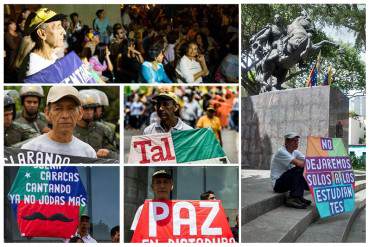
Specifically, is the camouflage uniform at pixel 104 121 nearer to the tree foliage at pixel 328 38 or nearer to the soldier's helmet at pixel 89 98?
the soldier's helmet at pixel 89 98

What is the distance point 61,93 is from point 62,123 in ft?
1.27

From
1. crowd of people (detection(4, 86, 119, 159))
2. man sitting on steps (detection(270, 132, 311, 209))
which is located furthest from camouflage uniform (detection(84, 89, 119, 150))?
man sitting on steps (detection(270, 132, 311, 209))

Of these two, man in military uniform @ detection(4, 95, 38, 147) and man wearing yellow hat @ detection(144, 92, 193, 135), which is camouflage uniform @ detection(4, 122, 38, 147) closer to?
man in military uniform @ detection(4, 95, 38, 147)

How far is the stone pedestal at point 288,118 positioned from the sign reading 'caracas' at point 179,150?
47 centimetres

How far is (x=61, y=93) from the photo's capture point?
858cm

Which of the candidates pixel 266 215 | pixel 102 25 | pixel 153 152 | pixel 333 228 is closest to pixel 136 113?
pixel 153 152

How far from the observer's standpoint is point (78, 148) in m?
8.67

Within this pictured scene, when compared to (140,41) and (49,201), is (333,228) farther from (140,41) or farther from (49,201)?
(49,201)

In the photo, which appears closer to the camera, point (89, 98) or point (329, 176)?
point (89, 98)

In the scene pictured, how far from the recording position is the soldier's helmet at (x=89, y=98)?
8633 millimetres

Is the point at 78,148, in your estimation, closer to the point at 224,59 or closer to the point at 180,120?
the point at 180,120

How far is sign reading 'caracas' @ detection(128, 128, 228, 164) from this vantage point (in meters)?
8.66

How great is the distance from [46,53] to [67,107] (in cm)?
76
